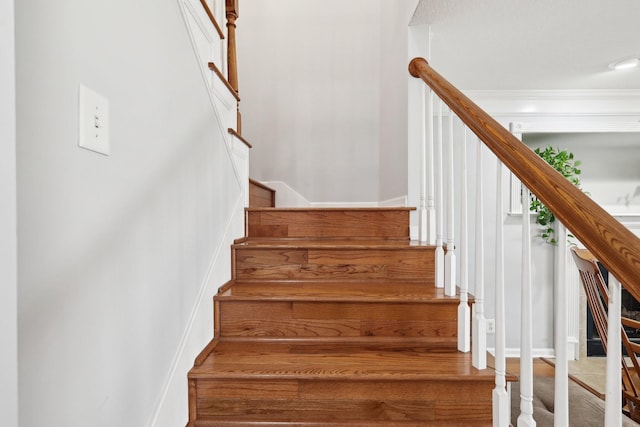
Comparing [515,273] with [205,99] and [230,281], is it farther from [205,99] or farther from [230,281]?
[205,99]

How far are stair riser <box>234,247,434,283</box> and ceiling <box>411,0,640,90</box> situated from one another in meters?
1.31

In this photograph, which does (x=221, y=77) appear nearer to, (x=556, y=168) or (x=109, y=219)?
(x=109, y=219)

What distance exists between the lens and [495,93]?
10.4 ft

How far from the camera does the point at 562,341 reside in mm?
762

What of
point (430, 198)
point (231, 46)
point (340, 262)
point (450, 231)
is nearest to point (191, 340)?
point (340, 262)

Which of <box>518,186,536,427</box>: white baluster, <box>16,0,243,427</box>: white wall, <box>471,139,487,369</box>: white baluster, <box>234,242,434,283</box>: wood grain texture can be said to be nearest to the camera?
<box>16,0,243,427</box>: white wall

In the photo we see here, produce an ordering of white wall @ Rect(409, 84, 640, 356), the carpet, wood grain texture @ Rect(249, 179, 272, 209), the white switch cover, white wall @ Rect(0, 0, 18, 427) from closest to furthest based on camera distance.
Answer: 1. white wall @ Rect(0, 0, 18, 427)
2. the white switch cover
3. the carpet
4. wood grain texture @ Rect(249, 179, 272, 209)
5. white wall @ Rect(409, 84, 640, 356)

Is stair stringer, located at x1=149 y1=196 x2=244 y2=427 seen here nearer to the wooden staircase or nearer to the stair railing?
the wooden staircase

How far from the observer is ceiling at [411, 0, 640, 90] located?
1.84m

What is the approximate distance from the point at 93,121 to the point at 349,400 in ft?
3.57

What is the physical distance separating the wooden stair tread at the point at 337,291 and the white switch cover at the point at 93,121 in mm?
856

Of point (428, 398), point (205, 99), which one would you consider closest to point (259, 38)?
point (205, 99)

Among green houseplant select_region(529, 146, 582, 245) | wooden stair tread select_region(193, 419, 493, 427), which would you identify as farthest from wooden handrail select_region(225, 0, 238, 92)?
green houseplant select_region(529, 146, 582, 245)

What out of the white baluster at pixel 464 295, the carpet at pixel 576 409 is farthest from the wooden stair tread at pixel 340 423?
the carpet at pixel 576 409
